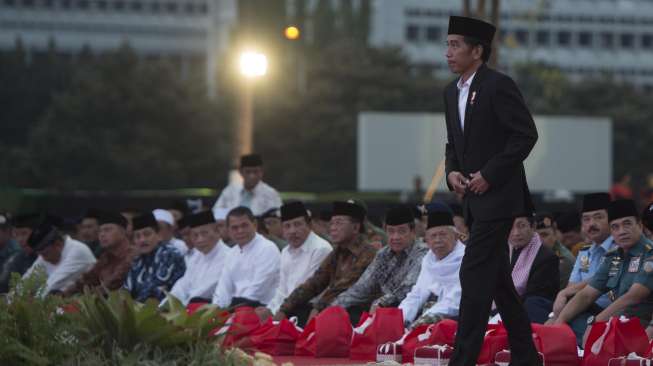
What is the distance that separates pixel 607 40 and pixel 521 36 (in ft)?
36.1

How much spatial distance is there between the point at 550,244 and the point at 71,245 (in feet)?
18.9

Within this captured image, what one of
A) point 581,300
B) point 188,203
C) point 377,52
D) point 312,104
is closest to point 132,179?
point 312,104

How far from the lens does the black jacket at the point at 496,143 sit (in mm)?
7180

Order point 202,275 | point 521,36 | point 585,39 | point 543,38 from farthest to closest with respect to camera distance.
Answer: point 585,39 → point 543,38 → point 521,36 → point 202,275

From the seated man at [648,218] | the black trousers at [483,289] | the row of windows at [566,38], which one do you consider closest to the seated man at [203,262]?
the seated man at [648,218]

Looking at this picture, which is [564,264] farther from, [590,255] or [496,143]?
[496,143]

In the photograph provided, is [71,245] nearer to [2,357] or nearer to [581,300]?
[581,300]

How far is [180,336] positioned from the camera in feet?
23.7

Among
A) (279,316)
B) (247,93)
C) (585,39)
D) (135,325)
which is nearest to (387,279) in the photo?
(279,316)

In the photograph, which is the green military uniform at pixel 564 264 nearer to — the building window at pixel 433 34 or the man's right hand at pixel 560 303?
the man's right hand at pixel 560 303

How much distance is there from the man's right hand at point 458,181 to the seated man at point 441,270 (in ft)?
9.94

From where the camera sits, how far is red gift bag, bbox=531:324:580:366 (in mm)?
8703

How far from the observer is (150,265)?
1373cm

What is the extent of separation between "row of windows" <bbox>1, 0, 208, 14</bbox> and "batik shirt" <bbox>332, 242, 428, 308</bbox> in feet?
327
